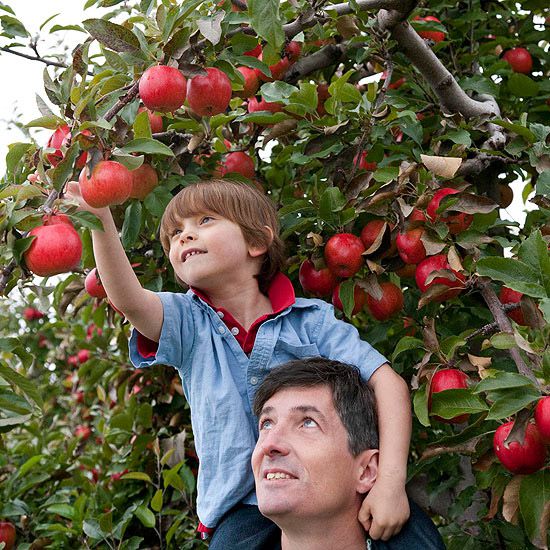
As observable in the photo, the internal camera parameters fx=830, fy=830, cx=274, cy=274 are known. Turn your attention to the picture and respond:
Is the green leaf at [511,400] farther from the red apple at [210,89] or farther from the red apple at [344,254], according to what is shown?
the red apple at [210,89]

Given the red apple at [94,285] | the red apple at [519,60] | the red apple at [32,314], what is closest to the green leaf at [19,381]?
the red apple at [94,285]

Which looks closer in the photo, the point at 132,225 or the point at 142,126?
the point at 142,126

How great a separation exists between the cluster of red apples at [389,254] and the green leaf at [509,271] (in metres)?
0.14

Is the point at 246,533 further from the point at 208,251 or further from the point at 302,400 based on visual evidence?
the point at 208,251

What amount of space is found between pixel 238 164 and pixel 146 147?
0.70 metres

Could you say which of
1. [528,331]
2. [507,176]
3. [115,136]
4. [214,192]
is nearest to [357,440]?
[528,331]

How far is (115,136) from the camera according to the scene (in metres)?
1.53

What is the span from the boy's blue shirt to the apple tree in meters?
0.15

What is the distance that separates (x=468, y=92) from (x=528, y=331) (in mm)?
1056

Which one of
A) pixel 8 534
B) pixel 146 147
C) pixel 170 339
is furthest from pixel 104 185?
pixel 8 534

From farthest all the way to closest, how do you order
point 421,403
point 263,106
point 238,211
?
point 263,106, point 238,211, point 421,403

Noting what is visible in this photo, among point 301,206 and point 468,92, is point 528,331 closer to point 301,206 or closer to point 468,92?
point 301,206

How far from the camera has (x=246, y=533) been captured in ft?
5.26

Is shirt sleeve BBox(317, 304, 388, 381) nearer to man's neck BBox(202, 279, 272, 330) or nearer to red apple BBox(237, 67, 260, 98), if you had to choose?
man's neck BBox(202, 279, 272, 330)
